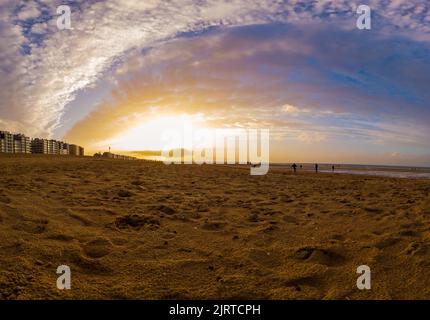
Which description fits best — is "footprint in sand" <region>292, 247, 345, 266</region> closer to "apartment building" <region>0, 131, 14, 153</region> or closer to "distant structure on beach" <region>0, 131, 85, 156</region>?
"distant structure on beach" <region>0, 131, 85, 156</region>

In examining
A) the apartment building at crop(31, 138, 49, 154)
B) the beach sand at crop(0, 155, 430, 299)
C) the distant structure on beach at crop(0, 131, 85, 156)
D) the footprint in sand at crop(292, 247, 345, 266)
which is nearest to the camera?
the beach sand at crop(0, 155, 430, 299)

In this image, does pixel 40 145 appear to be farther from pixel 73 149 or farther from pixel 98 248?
pixel 98 248

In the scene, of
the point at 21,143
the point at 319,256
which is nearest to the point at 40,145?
the point at 21,143

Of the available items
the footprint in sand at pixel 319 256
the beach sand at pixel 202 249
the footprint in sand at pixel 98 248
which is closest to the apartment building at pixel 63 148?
the beach sand at pixel 202 249

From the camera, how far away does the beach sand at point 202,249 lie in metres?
3.09

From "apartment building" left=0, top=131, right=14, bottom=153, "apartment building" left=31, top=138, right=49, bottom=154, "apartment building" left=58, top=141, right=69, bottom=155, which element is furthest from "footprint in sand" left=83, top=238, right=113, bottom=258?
"apartment building" left=58, top=141, right=69, bottom=155

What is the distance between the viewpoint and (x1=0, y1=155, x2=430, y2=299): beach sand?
3.09 metres

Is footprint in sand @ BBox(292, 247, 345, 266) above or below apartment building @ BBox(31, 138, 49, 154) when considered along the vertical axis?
below

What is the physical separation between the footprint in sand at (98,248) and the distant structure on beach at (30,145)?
131 meters

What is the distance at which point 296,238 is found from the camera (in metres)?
4.90

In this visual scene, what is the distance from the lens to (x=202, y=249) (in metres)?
4.33

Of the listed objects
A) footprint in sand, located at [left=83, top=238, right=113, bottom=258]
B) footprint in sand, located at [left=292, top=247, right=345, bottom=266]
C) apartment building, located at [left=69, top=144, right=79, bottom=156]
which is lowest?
footprint in sand, located at [left=292, top=247, right=345, bottom=266]

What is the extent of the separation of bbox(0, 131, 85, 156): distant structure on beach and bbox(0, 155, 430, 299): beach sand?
12941 centimetres

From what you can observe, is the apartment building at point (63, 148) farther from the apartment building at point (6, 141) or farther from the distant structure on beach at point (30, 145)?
the apartment building at point (6, 141)
